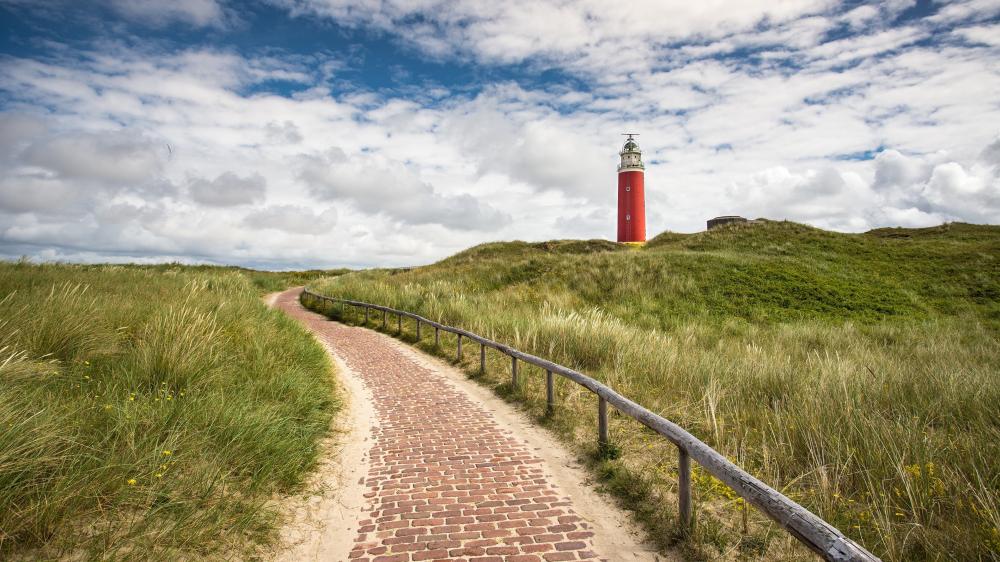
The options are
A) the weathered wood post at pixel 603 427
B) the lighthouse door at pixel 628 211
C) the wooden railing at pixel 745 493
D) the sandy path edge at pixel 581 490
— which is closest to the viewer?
the wooden railing at pixel 745 493

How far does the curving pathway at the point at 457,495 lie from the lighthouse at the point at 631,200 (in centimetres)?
4284

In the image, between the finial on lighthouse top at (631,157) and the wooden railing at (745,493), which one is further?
the finial on lighthouse top at (631,157)

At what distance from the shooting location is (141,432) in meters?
4.40

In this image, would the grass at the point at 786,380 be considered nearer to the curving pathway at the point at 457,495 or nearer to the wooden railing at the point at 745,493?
the wooden railing at the point at 745,493

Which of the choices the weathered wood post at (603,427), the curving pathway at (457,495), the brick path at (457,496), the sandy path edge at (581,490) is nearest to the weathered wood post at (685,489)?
the sandy path edge at (581,490)

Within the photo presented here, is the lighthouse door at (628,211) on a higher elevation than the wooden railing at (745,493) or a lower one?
higher

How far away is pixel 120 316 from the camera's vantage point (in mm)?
7582

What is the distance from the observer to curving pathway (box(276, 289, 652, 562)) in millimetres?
4105

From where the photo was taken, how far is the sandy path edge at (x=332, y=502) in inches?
165

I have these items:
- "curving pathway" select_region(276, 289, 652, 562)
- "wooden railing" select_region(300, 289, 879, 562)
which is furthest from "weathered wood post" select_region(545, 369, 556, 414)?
"wooden railing" select_region(300, 289, 879, 562)

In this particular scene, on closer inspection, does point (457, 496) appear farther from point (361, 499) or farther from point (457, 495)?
point (361, 499)

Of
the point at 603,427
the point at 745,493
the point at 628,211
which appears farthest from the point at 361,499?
the point at 628,211

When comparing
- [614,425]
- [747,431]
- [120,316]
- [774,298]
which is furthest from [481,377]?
[774,298]

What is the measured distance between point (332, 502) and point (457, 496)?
136 cm
